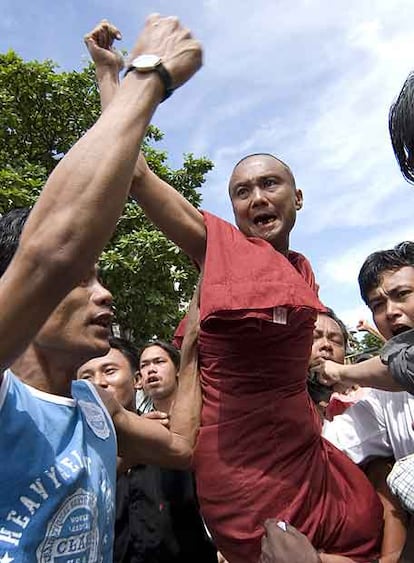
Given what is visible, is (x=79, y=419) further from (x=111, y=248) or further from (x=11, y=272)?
(x=111, y=248)

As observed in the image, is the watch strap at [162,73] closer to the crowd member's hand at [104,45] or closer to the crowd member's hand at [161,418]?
the crowd member's hand at [104,45]

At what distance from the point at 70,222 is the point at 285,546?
1063mm

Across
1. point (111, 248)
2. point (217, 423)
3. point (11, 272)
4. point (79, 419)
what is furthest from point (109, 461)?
point (111, 248)

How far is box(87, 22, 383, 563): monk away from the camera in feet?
5.60

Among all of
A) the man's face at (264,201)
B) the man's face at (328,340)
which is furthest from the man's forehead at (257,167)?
the man's face at (328,340)

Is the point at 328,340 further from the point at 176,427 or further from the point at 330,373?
the point at 176,427

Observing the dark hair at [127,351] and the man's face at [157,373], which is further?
the man's face at [157,373]

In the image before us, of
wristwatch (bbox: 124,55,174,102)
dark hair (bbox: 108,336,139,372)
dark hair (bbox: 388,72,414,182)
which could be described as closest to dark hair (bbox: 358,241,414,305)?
dark hair (bbox: 388,72,414,182)

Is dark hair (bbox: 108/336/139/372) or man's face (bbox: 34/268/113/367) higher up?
dark hair (bbox: 108/336/139/372)

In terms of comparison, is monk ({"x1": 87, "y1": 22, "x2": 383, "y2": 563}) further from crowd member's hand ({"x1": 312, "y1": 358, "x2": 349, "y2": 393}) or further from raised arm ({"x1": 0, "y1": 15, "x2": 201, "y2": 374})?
raised arm ({"x1": 0, "y1": 15, "x2": 201, "y2": 374})

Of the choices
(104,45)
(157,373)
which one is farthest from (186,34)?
(157,373)

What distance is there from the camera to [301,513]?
5.64 feet

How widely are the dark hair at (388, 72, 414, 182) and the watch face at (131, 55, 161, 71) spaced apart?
739 mm

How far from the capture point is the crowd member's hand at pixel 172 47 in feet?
3.88
